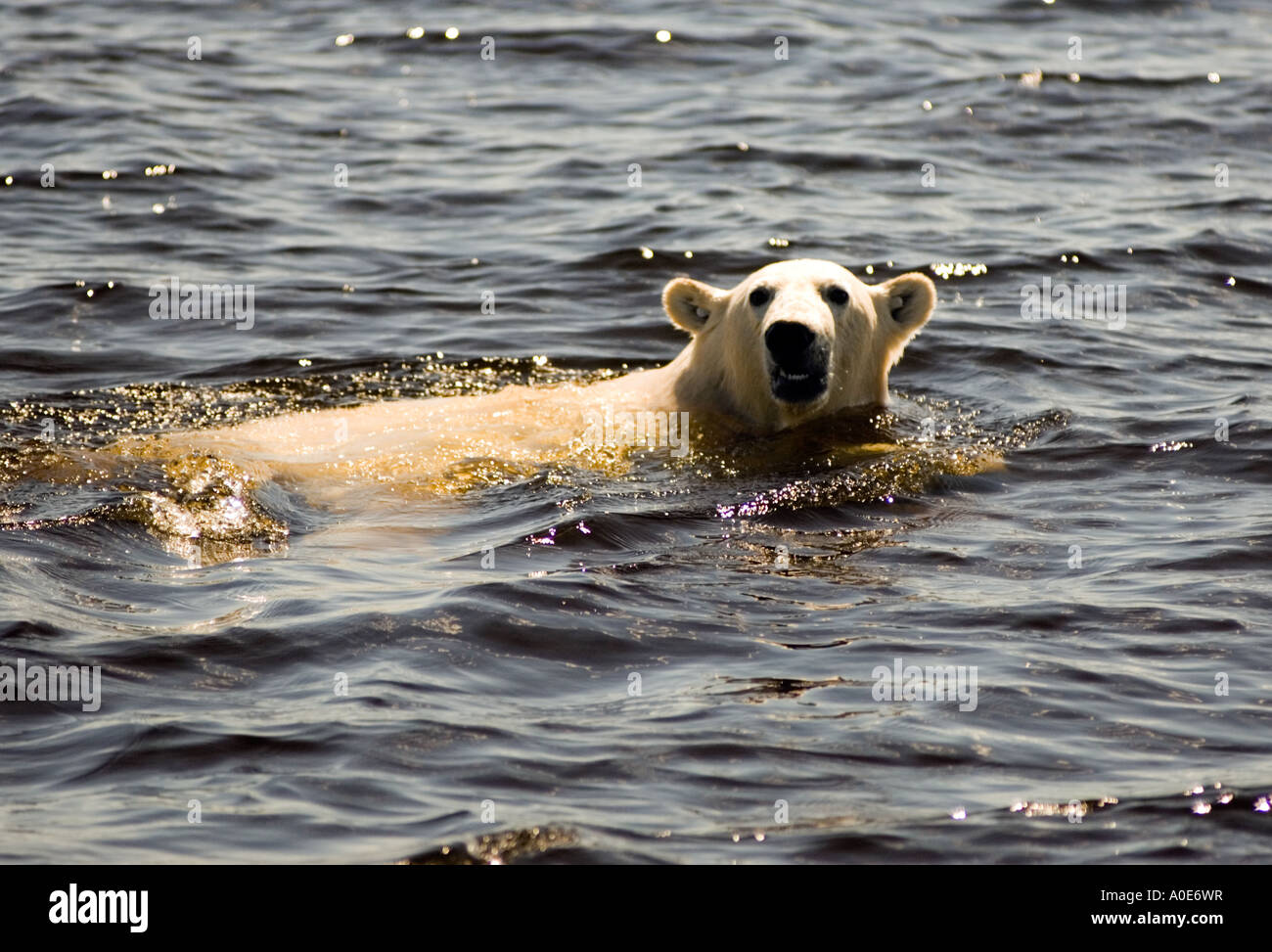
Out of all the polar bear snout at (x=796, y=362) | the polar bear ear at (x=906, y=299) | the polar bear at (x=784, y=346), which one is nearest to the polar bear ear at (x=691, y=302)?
the polar bear at (x=784, y=346)

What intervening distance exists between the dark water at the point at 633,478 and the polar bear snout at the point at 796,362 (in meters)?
0.33

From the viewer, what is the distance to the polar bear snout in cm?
773

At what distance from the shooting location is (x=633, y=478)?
310 inches

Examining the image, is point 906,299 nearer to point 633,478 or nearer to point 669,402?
point 669,402

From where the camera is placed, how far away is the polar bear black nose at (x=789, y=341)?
765 centimetres

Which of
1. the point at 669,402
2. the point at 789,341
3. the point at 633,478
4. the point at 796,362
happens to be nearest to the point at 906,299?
the point at 796,362

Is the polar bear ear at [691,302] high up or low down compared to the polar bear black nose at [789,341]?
up

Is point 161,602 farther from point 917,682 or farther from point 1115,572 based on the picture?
point 1115,572

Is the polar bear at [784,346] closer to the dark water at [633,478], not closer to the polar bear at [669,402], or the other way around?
the polar bear at [669,402]

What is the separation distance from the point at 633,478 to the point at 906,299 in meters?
1.74

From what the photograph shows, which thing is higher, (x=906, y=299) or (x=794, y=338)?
(x=906, y=299)

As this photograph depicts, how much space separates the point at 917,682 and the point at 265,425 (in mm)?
3670

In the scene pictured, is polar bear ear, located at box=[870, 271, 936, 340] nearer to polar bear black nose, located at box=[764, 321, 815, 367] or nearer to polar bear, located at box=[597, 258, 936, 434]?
polar bear, located at box=[597, 258, 936, 434]
